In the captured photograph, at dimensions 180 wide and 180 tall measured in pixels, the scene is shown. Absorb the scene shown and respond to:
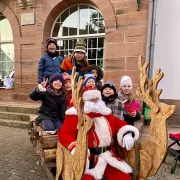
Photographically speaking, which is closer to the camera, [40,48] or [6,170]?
[6,170]

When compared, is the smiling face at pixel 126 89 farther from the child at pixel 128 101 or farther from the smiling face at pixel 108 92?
the smiling face at pixel 108 92

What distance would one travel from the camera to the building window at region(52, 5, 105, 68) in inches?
287

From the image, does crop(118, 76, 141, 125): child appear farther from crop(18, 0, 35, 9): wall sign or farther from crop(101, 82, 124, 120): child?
crop(18, 0, 35, 9): wall sign

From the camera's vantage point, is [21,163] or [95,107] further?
[21,163]

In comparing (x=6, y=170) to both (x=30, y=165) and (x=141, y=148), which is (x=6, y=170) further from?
(x=141, y=148)

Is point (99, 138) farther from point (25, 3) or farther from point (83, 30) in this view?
point (25, 3)

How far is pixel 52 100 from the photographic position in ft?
10.5

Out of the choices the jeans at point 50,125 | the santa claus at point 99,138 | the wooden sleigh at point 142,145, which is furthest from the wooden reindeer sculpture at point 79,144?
the jeans at point 50,125

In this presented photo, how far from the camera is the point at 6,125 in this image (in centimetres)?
615

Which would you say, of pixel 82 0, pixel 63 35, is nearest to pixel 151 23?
pixel 82 0

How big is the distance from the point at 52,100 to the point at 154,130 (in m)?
1.63

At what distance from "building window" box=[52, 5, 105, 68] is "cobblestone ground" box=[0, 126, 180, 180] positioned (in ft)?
12.5

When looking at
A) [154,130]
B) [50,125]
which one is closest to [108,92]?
[154,130]

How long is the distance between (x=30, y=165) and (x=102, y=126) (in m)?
2.00
